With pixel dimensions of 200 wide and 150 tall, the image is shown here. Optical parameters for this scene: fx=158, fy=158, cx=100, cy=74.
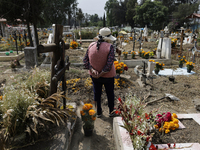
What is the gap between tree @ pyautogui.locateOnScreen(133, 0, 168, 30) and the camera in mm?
35188

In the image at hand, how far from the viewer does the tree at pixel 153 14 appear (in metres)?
35.2

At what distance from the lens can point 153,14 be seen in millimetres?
35656

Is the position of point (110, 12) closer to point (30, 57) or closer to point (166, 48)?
point (166, 48)

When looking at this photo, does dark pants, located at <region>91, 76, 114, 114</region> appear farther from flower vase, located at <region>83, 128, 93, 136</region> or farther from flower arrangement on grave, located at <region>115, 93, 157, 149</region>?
flower vase, located at <region>83, 128, 93, 136</region>

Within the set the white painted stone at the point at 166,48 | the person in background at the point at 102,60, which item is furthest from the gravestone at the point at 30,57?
the white painted stone at the point at 166,48

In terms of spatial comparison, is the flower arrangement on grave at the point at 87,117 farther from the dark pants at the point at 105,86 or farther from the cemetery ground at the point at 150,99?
the dark pants at the point at 105,86

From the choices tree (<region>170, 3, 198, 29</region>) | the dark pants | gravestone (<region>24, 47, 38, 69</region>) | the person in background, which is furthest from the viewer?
tree (<region>170, 3, 198, 29</region>)

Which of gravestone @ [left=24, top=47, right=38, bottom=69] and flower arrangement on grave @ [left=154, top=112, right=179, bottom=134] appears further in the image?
gravestone @ [left=24, top=47, right=38, bottom=69]

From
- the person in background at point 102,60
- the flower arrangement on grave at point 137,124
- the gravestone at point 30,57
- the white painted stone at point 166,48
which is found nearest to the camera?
the flower arrangement on grave at point 137,124

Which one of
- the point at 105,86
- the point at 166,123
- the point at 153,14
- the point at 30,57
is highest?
the point at 153,14

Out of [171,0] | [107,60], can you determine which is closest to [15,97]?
[107,60]

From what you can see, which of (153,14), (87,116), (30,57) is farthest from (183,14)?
(87,116)

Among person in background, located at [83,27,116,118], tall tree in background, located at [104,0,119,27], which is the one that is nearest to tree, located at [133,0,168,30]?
tall tree in background, located at [104,0,119,27]

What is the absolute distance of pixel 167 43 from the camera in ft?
30.8
